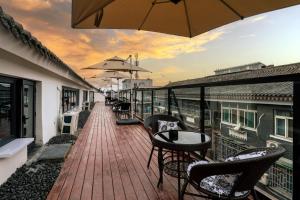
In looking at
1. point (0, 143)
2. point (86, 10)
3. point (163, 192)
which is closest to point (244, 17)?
point (86, 10)

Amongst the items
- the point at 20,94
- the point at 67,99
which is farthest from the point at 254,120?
the point at 67,99

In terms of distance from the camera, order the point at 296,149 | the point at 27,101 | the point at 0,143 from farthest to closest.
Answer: the point at 27,101, the point at 0,143, the point at 296,149

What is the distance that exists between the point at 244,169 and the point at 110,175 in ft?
6.48

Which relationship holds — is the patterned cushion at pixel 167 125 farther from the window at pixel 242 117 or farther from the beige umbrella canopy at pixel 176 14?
the beige umbrella canopy at pixel 176 14

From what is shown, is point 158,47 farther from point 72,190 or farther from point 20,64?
point 72,190

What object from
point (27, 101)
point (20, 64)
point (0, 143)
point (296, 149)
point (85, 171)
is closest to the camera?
point (296, 149)

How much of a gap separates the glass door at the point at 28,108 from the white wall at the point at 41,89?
0.20 meters

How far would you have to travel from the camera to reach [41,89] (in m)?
5.68

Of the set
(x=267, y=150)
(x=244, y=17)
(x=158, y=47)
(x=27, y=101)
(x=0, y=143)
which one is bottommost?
(x=0, y=143)

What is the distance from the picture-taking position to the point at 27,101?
194 inches

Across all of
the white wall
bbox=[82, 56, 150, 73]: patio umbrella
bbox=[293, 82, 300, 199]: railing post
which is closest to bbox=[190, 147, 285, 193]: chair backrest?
bbox=[293, 82, 300, 199]: railing post

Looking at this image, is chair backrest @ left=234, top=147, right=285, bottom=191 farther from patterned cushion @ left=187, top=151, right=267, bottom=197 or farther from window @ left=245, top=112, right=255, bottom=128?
window @ left=245, top=112, right=255, bottom=128

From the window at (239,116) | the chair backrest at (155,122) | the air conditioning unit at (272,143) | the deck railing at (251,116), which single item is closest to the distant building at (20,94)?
the chair backrest at (155,122)

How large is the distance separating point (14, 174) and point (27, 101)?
75.8 inches
